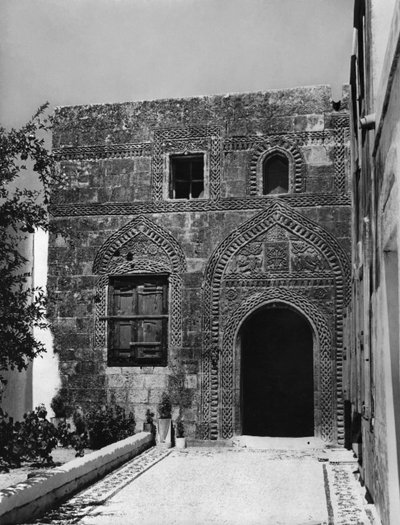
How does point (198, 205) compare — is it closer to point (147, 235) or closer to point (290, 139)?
point (147, 235)

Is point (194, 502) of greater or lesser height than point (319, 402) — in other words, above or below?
below

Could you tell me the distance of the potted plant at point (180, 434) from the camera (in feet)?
40.8

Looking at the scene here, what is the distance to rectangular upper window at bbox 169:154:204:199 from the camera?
13.4m

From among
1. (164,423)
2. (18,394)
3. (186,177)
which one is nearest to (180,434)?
(164,423)

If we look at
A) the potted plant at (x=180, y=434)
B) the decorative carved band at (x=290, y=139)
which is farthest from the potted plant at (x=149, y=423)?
the decorative carved band at (x=290, y=139)

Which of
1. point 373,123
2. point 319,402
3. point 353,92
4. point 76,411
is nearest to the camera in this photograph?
point 373,123

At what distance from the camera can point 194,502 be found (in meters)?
7.84

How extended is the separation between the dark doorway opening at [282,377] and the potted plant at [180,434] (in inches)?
120

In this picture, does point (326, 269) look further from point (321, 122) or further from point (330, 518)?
point (330, 518)

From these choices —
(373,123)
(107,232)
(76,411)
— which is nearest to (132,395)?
(76,411)

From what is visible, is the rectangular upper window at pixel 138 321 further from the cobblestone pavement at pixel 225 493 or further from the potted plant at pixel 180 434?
the cobblestone pavement at pixel 225 493

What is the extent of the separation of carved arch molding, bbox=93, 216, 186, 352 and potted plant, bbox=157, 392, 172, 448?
0.90 metres

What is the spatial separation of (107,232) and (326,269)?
3.71 m

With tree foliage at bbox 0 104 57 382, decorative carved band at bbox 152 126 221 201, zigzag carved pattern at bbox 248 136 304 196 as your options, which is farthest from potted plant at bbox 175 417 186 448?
tree foliage at bbox 0 104 57 382
